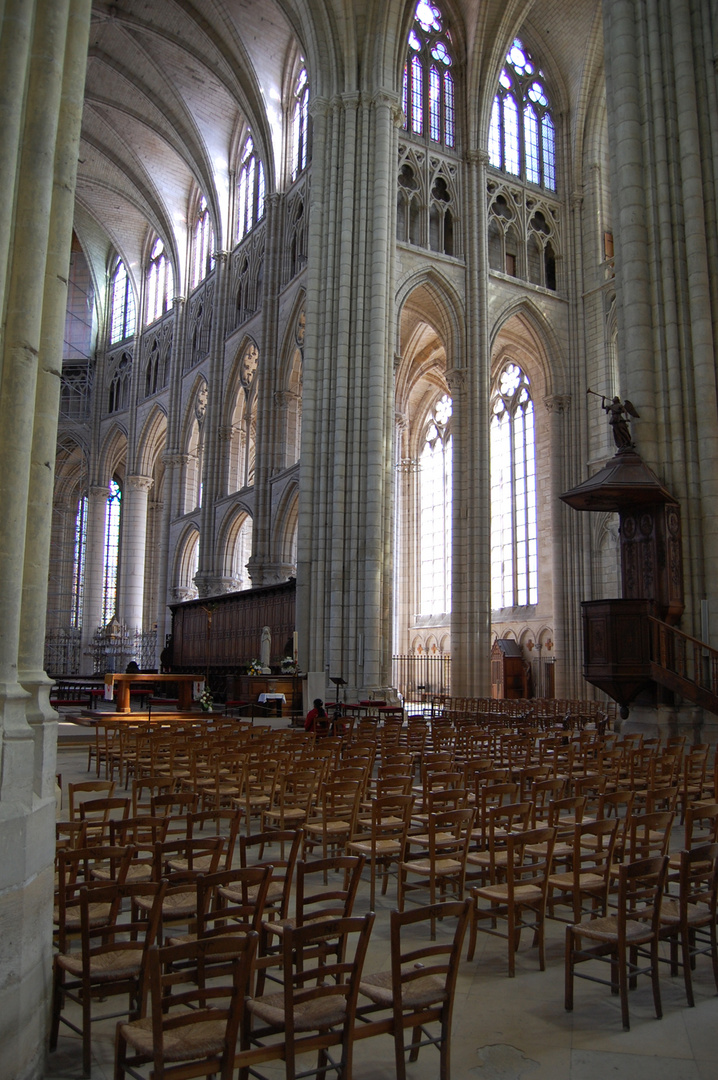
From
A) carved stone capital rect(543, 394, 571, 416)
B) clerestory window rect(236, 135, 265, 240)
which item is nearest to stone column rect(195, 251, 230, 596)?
clerestory window rect(236, 135, 265, 240)

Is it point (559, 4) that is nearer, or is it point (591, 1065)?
point (591, 1065)

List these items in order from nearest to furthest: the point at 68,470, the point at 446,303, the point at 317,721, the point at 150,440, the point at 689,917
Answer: the point at 689,917
the point at 317,721
the point at 446,303
the point at 150,440
the point at 68,470

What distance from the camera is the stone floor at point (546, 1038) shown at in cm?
365

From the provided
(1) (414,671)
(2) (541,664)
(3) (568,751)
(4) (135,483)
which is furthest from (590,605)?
(4) (135,483)

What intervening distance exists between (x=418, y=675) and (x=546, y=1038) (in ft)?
112

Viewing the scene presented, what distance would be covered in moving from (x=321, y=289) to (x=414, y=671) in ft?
62.0

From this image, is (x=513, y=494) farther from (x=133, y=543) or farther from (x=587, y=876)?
(x=587, y=876)

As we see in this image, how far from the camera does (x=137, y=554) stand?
141 feet

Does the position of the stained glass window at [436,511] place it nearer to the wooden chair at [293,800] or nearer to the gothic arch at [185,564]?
the gothic arch at [185,564]

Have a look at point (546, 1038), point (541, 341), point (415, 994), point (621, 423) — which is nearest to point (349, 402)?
point (541, 341)

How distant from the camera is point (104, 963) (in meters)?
3.98

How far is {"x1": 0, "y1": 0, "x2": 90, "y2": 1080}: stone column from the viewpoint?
3.96m

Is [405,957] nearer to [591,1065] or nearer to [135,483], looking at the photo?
Result: [591,1065]

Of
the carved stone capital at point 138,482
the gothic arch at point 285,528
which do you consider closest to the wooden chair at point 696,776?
the gothic arch at point 285,528
